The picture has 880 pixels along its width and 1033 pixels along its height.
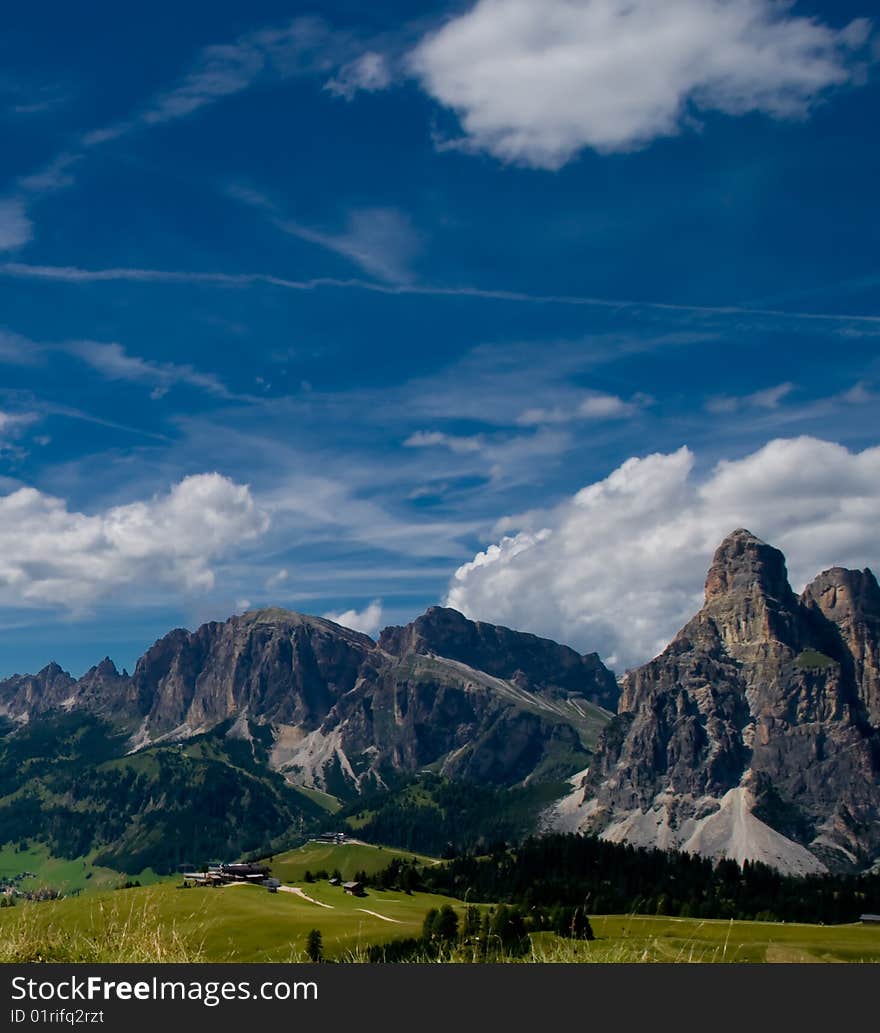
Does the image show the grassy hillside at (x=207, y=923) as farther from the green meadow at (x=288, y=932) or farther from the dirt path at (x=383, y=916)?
the dirt path at (x=383, y=916)

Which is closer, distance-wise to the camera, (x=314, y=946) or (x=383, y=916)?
(x=314, y=946)

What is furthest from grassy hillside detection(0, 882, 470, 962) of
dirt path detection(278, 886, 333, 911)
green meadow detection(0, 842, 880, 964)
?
dirt path detection(278, 886, 333, 911)

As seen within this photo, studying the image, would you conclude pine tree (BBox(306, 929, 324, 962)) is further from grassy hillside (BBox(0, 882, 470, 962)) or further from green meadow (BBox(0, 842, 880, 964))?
grassy hillside (BBox(0, 882, 470, 962))

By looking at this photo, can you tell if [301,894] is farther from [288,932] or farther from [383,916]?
[288,932]

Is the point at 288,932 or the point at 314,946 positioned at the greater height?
the point at 314,946

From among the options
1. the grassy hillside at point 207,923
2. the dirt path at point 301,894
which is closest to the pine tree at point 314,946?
the grassy hillside at point 207,923

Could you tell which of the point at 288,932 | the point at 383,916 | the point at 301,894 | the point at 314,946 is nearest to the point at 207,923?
the point at 314,946

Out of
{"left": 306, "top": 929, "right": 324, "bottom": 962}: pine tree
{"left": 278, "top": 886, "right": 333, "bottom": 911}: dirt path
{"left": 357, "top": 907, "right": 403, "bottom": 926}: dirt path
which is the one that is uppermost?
{"left": 306, "top": 929, "right": 324, "bottom": 962}: pine tree

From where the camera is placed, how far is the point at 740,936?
413ft

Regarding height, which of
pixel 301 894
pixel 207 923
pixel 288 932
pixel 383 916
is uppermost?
pixel 207 923
